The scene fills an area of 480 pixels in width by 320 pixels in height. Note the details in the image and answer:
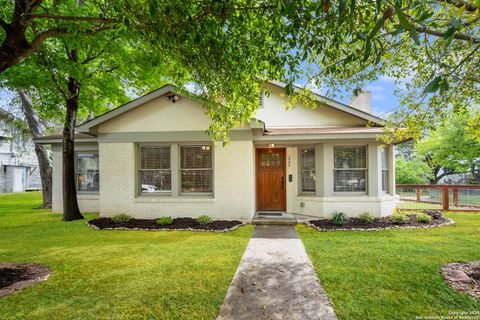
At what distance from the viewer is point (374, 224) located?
791 centimetres

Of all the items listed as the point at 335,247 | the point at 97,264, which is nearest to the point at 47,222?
the point at 97,264

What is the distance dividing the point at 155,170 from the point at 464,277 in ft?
28.5

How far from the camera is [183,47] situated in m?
4.34

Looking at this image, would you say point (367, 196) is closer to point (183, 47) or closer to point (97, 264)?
point (183, 47)

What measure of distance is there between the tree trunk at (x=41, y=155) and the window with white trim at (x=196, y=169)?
30.4 ft

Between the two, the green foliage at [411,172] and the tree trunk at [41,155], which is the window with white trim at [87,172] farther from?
the green foliage at [411,172]

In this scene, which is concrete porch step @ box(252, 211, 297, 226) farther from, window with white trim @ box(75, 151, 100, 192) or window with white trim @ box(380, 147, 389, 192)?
window with white trim @ box(75, 151, 100, 192)

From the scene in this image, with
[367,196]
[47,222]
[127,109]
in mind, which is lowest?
[47,222]

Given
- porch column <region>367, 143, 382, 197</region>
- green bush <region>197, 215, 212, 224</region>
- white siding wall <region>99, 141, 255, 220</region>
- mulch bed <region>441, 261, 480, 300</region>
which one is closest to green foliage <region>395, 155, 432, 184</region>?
porch column <region>367, 143, 382, 197</region>

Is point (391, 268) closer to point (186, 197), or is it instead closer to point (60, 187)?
point (186, 197)

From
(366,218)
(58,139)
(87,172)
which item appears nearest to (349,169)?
(366,218)

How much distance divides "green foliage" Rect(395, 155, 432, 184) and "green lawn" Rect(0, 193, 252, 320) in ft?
83.3

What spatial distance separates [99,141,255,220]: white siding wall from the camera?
28.4 feet

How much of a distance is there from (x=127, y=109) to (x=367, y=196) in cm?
907
